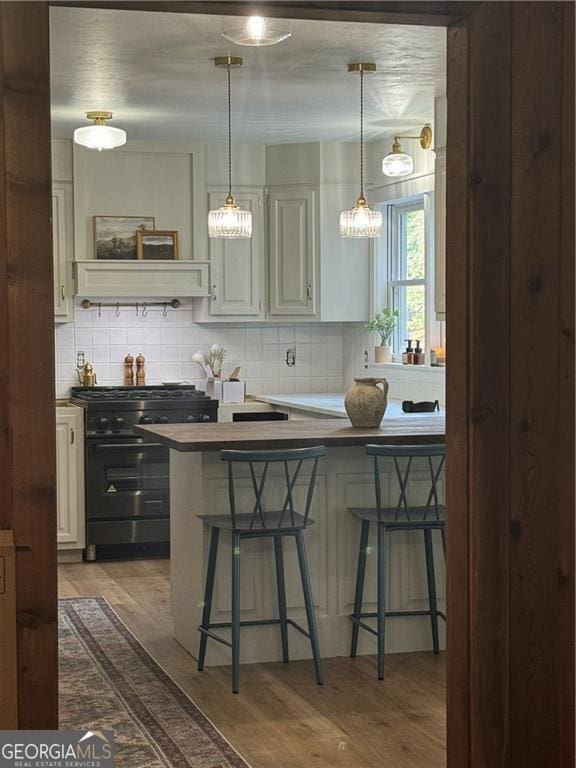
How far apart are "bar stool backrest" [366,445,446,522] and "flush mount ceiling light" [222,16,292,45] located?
5.36ft

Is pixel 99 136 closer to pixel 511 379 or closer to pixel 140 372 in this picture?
pixel 140 372

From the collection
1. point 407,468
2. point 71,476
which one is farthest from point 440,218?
point 71,476

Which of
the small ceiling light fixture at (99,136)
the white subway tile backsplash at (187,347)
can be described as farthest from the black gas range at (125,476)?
the small ceiling light fixture at (99,136)

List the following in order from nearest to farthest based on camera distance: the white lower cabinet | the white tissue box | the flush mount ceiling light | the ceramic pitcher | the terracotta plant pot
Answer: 1. the flush mount ceiling light
2. the ceramic pitcher
3. the white lower cabinet
4. the terracotta plant pot
5. the white tissue box

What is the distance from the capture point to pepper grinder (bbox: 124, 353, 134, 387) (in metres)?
8.12

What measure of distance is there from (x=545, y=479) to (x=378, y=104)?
12.9 feet

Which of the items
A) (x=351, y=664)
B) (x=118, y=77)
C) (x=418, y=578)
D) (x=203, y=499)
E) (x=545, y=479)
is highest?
(x=118, y=77)

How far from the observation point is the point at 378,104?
661 cm

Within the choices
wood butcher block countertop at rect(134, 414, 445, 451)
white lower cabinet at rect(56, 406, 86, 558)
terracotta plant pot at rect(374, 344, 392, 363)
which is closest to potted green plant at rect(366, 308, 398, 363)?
terracotta plant pot at rect(374, 344, 392, 363)

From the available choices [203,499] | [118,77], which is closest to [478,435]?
[203,499]

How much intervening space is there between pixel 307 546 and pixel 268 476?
0.36 meters

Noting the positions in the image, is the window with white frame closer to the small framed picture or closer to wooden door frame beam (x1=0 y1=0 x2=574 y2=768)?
the small framed picture

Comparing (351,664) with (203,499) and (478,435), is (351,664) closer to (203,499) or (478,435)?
(203,499)

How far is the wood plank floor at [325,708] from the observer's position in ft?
13.4
